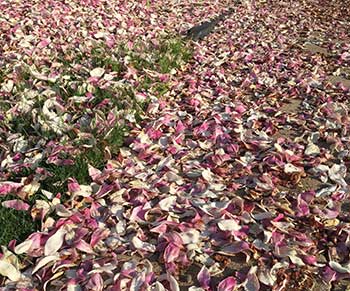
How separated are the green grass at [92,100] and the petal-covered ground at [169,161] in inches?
0.8

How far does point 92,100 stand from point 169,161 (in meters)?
1.42

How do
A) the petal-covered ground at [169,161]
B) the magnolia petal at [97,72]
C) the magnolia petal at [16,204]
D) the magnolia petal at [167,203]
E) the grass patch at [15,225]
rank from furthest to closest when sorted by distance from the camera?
the magnolia petal at [97,72] → the magnolia petal at [167,203] → the magnolia petal at [16,204] → the grass patch at [15,225] → the petal-covered ground at [169,161]

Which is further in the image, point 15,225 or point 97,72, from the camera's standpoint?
point 97,72

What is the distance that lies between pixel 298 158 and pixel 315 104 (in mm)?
1548

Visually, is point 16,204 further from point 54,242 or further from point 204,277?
point 204,277

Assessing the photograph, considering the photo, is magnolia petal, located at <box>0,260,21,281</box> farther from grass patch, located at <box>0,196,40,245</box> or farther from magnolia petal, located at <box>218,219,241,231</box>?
magnolia petal, located at <box>218,219,241,231</box>

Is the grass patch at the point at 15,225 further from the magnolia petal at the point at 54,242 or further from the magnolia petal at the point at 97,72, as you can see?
the magnolia petal at the point at 97,72

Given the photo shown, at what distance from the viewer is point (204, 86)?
20.0ft

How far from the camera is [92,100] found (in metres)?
5.07

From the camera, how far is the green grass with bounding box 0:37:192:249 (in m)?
3.46

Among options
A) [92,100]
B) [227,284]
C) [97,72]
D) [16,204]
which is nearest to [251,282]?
[227,284]

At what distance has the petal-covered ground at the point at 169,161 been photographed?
3082mm

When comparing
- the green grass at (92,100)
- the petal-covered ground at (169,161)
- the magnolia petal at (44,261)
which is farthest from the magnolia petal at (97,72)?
the magnolia petal at (44,261)

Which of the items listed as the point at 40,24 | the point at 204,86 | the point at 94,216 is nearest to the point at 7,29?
the point at 40,24
